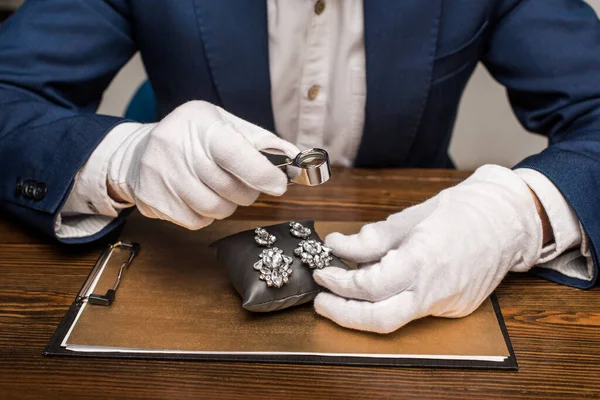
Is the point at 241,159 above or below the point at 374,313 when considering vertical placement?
above

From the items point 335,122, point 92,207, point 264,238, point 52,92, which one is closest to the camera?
point 264,238

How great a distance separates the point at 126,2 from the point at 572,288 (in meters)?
0.85

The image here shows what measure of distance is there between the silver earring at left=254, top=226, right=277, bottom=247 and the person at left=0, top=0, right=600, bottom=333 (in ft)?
0.15

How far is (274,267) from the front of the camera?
787 millimetres

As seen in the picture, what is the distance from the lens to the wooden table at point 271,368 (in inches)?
27.4

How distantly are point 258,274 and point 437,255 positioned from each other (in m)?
0.21

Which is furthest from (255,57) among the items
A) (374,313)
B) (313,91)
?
(374,313)

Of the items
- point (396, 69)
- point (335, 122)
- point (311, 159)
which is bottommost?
point (335, 122)

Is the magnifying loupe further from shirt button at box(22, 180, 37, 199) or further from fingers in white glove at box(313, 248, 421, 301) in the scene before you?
shirt button at box(22, 180, 37, 199)

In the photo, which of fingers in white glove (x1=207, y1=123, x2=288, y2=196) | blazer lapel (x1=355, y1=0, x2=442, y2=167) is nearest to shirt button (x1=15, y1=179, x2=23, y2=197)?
fingers in white glove (x1=207, y1=123, x2=288, y2=196)

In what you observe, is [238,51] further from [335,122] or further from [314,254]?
[314,254]

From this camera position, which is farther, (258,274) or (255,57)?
(255,57)

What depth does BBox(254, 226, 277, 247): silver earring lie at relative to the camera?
0.82 metres

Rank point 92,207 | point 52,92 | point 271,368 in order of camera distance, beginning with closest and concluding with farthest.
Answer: point 271,368, point 92,207, point 52,92
